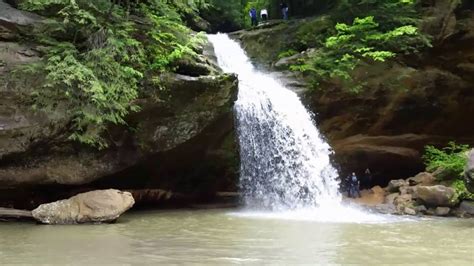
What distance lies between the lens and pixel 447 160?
18.1 m

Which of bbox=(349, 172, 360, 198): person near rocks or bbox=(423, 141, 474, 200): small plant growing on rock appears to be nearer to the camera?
bbox=(423, 141, 474, 200): small plant growing on rock

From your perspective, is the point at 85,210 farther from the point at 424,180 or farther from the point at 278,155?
the point at 424,180

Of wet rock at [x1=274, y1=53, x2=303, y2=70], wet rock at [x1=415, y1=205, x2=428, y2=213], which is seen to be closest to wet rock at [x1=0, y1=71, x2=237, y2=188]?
wet rock at [x1=274, y1=53, x2=303, y2=70]

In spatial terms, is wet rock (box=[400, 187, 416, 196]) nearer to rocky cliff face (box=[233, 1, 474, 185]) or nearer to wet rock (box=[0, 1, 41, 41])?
rocky cliff face (box=[233, 1, 474, 185])

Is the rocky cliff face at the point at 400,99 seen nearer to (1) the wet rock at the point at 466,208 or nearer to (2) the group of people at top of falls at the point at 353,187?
(2) the group of people at top of falls at the point at 353,187

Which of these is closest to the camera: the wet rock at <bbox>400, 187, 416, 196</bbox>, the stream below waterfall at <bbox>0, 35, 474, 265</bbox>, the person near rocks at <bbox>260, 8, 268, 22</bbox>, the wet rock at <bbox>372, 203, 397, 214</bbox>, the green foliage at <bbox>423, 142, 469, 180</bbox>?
the stream below waterfall at <bbox>0, 35, 474, 265</bbox>

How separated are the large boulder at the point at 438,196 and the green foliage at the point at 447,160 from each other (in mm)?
1816

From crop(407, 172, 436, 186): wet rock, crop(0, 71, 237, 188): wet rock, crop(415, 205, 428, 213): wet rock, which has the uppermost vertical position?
crop(0, 71, 237, 188): wet rock

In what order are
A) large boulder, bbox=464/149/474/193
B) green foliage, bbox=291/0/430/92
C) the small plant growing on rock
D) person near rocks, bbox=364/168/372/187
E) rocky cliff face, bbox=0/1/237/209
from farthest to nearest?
person near rocks, bbox=364/168/372/187 < green foliage, bbox=291/0/430/92 < the small plant growing on rock < rocky cliff face, bbox=0/1/237/209 < large boulder, bbox=464/149/474/193

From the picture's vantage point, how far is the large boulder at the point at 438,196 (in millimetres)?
14891

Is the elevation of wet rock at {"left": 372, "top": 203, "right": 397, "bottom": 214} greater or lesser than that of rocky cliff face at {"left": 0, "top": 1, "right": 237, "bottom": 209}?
lesser

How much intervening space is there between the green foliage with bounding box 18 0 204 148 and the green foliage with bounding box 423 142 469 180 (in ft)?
31.1

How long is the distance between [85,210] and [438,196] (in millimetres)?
9990

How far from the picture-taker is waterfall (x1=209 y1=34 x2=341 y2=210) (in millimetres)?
16500
